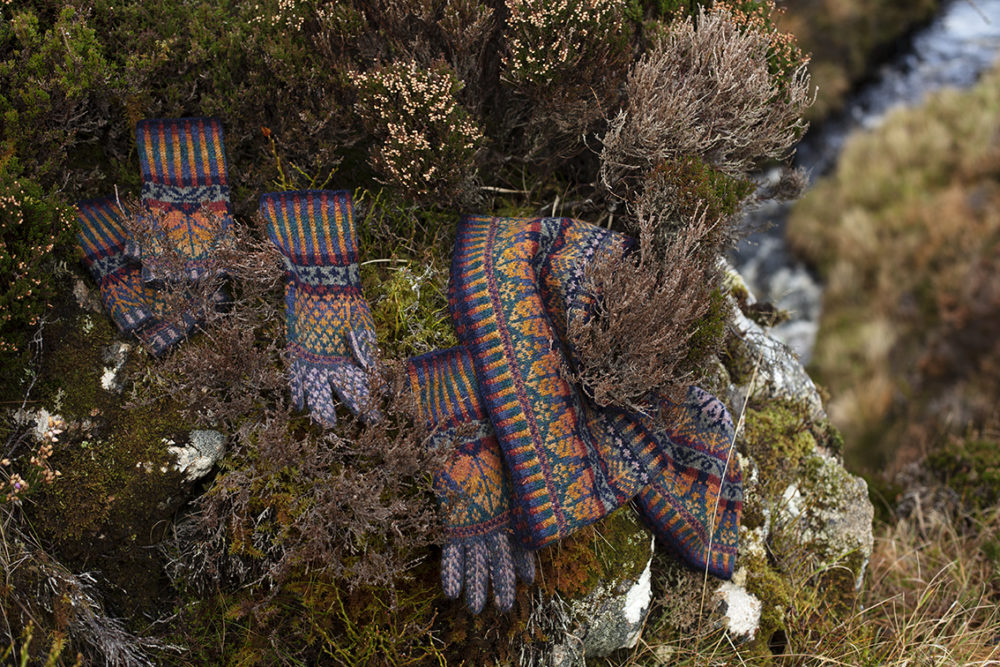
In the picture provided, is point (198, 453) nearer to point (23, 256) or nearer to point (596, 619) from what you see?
point (23, 256)

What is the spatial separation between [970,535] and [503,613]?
3.73m

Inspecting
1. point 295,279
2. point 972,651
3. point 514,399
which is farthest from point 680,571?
point 295,279

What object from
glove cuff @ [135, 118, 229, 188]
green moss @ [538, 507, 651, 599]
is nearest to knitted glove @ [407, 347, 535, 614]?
green moss @ [538, 507, 651, 599]

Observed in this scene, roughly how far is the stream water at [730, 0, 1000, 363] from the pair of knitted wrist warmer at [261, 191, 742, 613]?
5223 millimetres

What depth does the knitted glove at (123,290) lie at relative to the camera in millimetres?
3236

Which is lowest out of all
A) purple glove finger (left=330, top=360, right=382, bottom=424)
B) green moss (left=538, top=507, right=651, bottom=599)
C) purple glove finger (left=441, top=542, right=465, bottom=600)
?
green moss (left=538, top=507, right=651, bottom=599)

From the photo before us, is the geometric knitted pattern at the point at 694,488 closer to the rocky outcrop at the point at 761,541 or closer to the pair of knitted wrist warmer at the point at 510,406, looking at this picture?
the pair of knitted wrist warmer at the point at 510,406

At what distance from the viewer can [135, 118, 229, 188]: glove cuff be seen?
3426 millimetres

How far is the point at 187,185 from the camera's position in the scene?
11.4 ft

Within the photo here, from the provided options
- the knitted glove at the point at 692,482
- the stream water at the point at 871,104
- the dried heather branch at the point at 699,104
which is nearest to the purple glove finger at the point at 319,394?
the knitted glove at the point at 692,482

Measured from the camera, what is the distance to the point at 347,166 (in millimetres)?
3941

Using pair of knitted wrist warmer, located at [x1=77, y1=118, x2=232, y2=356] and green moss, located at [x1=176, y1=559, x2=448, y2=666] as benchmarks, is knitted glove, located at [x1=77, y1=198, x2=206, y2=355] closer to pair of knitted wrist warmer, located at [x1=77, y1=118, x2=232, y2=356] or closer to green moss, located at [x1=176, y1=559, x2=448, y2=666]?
pair of knitted wrist warmer, located at [x1=77, y1=118, x2=232, y2=356]

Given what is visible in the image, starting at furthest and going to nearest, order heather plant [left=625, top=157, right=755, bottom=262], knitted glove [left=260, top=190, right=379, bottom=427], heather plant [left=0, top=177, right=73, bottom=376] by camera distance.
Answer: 1. heather plant [left=625, top=157, right=755, bottom=262]
2. knitted glove [left=260, top=190, right=379, bottom=427]
3. heather plant [left=0, top=177, right=73, bottom=376]

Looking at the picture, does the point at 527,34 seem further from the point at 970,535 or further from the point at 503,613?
the point at 970,535
